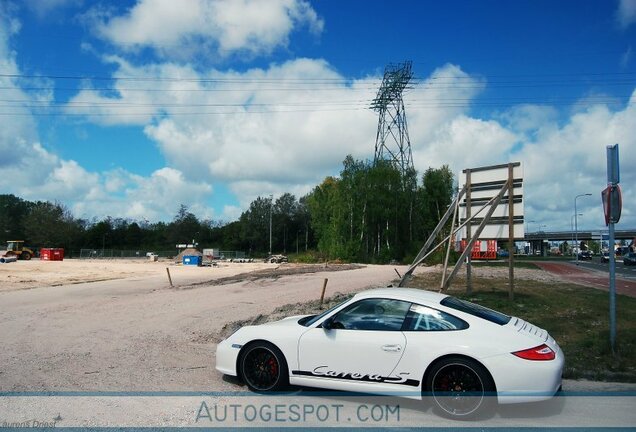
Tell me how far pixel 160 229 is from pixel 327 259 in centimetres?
8708

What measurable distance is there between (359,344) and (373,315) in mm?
423

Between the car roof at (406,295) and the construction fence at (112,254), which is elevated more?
the car roof at (406,295)

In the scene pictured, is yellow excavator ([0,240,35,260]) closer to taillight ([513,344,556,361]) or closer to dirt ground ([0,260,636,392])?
dirt ground ([0,260,636,392])

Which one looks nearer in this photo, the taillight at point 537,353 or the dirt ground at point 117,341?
the taillight at point 537,353

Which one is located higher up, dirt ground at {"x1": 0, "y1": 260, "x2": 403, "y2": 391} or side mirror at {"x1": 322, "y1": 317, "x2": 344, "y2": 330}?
side mirror at {"x1": 322, "y1": 317, "x2": 344, "y2": 330}

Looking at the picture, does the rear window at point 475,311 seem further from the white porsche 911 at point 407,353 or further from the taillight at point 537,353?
the taillight at point 537,353

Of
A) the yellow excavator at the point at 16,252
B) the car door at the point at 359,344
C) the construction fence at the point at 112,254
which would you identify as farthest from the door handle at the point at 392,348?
the construction fence at the point at 112,254

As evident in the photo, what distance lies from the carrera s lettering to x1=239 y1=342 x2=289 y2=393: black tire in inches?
8.1

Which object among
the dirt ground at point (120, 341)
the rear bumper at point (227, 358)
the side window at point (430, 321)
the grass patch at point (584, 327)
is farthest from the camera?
the grass patch at point (584, 327)

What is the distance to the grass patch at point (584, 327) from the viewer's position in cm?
742

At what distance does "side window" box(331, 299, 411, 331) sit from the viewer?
234 inches

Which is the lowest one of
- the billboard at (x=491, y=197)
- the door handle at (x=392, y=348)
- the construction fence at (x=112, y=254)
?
the construction fence at (x=112, y=254)

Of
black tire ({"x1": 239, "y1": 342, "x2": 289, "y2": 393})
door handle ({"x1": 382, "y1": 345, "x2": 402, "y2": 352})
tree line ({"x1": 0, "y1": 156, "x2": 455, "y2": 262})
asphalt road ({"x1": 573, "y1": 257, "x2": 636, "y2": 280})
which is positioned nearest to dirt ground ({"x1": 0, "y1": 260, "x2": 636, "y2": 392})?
black tire ({"x1": 239, "y1": 342, "x2": 289, "y2": 393})

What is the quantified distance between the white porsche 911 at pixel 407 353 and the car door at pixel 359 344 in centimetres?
1
